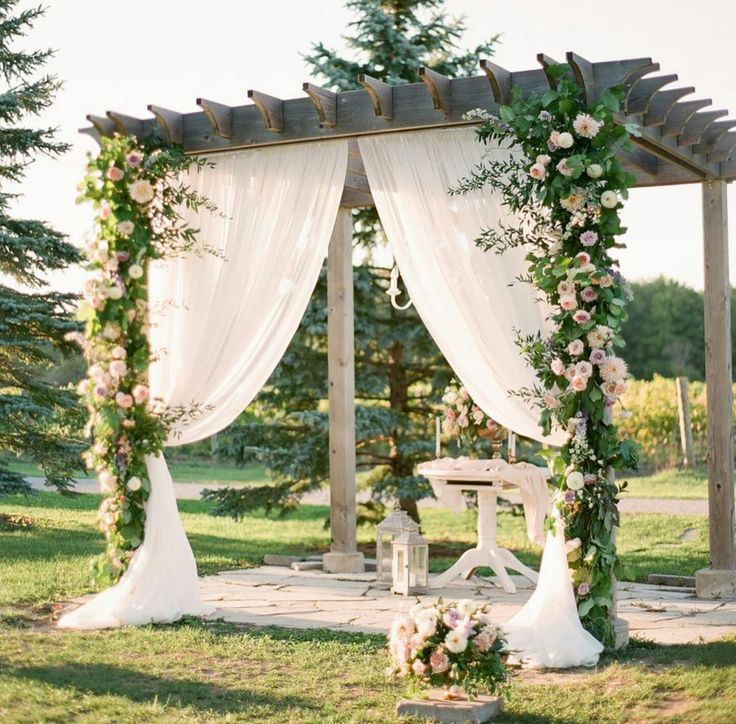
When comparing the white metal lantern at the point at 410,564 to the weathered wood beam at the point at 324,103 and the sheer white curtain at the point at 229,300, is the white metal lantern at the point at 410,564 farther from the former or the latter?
the weathered wood beam at the point at 324,103

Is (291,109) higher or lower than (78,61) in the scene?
lower

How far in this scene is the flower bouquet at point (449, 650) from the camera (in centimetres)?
445

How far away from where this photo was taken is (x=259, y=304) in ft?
22.0

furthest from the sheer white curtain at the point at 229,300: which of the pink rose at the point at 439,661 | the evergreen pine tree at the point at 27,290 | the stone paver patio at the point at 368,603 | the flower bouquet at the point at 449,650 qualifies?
the evergreen pine tree at the point at 27,290

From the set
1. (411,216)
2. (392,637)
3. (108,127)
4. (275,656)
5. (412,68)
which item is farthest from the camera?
(412,68)

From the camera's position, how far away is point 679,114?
648cm

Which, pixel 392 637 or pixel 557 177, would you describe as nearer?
pixel 392 637

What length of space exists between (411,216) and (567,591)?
2.11 m

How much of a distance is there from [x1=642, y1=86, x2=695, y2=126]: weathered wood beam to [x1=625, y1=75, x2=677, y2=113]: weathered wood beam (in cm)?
6

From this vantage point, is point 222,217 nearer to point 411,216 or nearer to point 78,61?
point 411,216

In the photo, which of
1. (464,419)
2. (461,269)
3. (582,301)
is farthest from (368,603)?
(582,301)

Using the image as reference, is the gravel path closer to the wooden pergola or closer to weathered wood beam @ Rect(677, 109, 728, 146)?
the wooden pergola

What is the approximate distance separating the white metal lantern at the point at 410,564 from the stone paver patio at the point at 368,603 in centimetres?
9

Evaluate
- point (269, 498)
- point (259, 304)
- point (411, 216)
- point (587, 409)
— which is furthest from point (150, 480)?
point (269, 498)
